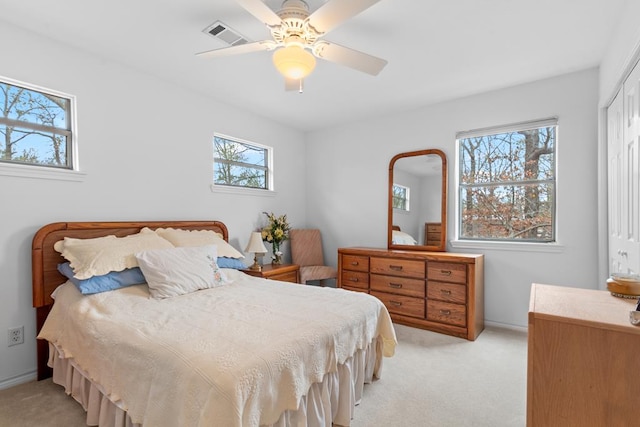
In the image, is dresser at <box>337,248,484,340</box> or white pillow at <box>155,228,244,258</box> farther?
dresser at <box>337,248,484,340</box>

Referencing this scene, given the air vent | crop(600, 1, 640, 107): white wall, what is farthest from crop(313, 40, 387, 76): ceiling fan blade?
crop(600, 1, 640, 107): white wall

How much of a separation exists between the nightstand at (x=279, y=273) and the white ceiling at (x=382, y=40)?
1.98 meters

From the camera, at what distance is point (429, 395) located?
214cm

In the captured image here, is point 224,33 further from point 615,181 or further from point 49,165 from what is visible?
point 615,181

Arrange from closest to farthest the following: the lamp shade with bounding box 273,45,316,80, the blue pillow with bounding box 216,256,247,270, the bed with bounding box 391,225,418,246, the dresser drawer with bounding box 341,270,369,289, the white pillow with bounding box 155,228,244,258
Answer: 1. the lamp shade with bounding box 273,45,316,80
2. the white pillow with bounding box 155,228,244,258
3. the blue pillow with bounding box 216,256,247,270
4. the dresser drawer with bounding box 341,270,369,289
5. the bed with bounding box 391,225,418,246

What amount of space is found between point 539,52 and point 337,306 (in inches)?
104

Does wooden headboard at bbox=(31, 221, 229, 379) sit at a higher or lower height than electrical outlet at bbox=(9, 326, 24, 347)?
higher

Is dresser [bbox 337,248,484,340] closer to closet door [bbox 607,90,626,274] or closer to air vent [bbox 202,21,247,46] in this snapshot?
closet door [bbox 607,90,626,274]

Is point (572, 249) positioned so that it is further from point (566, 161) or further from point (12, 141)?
point (12, 141)

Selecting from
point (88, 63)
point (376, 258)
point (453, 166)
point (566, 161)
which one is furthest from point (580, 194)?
point (88, 63)

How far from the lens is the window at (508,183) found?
3.23 meters

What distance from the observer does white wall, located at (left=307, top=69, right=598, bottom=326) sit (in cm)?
300

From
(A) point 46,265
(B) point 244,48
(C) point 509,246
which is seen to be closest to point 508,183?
(C) point 509,246

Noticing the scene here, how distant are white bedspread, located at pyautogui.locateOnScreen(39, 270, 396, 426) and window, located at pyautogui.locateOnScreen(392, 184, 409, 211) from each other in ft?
6.73
